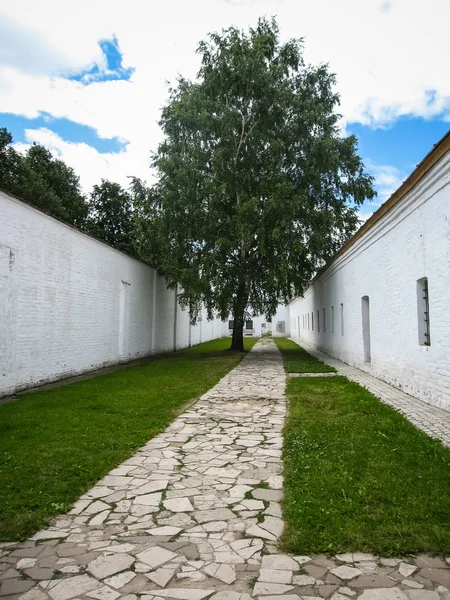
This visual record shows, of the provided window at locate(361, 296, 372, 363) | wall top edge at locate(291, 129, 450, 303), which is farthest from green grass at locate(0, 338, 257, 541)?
wall top edge at locate(291, 129, 450, 303)

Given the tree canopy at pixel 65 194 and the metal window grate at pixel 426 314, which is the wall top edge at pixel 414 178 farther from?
the tree canopy at pixel 65 194

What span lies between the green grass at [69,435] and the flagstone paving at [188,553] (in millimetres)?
267

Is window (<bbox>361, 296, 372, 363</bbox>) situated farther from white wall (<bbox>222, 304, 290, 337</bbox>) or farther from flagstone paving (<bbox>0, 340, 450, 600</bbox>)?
white wall (<bbox>222, 304, 290, 337</bbox>)

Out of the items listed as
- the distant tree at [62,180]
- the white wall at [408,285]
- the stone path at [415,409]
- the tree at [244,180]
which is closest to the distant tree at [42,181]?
the distant tree at [62,180]

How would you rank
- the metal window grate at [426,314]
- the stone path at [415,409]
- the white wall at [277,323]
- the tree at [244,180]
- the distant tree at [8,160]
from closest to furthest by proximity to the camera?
the stone path at [415,409] → the metal window grate at [426,314] → the tree at [244,180] → the distant tree at [8,160] → the white wall at [277,323]

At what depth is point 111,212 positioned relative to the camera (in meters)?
29.1

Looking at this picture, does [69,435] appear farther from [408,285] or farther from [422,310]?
[408,285]

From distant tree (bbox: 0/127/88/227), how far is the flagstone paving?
20.3 meters

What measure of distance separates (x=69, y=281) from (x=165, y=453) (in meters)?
7.84

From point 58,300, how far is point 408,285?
8.15 meters

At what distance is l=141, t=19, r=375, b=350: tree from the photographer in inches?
668

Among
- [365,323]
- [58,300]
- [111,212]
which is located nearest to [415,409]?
[365,323]

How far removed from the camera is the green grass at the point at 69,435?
3.71 metres

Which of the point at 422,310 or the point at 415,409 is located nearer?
the point at 415,409
